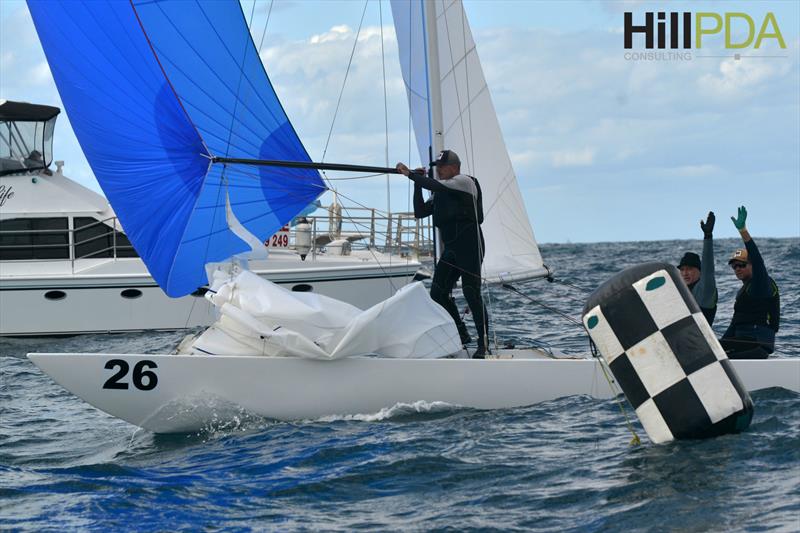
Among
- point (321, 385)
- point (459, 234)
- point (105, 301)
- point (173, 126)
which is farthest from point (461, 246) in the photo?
point (105, 301)

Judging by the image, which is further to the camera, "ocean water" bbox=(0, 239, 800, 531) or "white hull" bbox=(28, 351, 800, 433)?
"white hull" bbox=(28, 351, 800, 433)

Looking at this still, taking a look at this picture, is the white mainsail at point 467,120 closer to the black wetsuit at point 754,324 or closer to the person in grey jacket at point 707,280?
the person in grey jacket at point 707,280

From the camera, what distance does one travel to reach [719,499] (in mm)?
5027

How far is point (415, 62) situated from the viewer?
962 cm

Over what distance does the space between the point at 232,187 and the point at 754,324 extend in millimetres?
3720

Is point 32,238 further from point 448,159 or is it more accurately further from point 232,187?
point 448,159

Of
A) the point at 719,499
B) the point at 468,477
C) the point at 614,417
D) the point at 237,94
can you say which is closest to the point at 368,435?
the point at 468,477

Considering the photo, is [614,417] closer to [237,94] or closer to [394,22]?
[237,94]

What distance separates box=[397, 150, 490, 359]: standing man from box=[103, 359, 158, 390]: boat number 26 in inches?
83.0

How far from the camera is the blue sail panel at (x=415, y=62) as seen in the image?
9.41 metres

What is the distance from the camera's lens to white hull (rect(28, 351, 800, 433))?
6.96m

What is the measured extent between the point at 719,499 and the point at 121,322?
36.3 ft

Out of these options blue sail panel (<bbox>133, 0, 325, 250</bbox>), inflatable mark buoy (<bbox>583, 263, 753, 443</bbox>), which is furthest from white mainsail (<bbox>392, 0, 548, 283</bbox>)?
inflatable mark buoy (<bbox>583, 263, 753, 443</bbox>)

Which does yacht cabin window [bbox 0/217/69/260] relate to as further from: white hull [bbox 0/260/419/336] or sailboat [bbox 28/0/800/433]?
sailboat [bbox 28/0/800/433]
